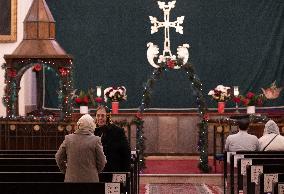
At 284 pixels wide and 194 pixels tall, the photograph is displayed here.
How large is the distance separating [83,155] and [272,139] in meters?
4.42

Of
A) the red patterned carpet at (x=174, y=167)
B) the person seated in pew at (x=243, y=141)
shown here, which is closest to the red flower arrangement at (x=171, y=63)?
the red patterned carpet at (x=174, y=167)

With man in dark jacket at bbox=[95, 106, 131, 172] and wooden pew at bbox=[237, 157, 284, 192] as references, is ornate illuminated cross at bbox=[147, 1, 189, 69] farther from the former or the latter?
man in dark jacket at bbox=[95, 106, 131, 172]

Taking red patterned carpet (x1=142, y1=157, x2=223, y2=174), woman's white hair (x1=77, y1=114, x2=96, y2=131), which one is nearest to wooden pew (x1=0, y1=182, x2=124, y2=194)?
woman's white hair (x1=77, y1=114, x2=96, y2=131)

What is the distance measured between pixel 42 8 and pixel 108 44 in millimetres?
5263

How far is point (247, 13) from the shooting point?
2341 centimetres

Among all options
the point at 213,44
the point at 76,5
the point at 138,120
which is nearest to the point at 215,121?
the point at 138,120

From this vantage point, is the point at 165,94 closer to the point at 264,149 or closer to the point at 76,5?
the point at 76,5

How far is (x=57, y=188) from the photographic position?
7.57m

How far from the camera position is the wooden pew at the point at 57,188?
752cm

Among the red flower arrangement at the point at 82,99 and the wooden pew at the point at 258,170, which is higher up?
the red flower arrangement at the point at 82,99

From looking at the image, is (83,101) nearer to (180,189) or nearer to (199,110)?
(199,110)

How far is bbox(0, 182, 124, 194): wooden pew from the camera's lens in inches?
296

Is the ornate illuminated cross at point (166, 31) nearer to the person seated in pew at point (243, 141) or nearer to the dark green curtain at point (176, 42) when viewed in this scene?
the dark green curtain at point (176, 42)

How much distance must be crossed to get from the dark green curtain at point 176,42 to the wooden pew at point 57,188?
613 inches
